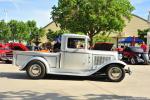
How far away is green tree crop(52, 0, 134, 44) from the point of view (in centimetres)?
4950

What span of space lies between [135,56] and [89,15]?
2160 centimetres

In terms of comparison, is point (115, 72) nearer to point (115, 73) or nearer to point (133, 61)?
point (115, 73)

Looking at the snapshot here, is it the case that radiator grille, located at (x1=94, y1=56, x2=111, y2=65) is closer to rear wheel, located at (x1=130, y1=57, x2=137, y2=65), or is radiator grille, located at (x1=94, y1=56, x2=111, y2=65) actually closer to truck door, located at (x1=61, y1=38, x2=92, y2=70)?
truck door, located at (x1=61, y1=38, x2=92, y2=70)

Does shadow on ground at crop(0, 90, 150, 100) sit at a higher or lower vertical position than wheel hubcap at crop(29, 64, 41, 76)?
lower

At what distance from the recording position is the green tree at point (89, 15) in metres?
49.5

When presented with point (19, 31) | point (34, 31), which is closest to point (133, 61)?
point (19, 31)

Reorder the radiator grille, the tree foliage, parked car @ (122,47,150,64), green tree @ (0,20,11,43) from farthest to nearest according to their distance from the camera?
the tree foliage < green tree @ (0,20,11,43) < parked car @ (122,47,150,64) < the radiator grille

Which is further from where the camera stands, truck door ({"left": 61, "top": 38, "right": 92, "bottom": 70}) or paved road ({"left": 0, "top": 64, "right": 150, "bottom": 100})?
truck door ({"left": 61, "top": 38, "right": 92, "bottom": 70})

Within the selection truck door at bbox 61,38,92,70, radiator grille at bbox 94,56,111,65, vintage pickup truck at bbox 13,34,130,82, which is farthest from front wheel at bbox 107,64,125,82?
truck door at bbox 61,38,92,70

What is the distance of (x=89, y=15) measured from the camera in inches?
1933

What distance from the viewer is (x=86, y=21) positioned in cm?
5003

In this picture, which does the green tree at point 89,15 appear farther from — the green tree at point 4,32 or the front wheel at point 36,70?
the front wheel at point 36,70

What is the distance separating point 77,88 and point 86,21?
37198mm

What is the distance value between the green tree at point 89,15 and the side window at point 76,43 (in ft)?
108
